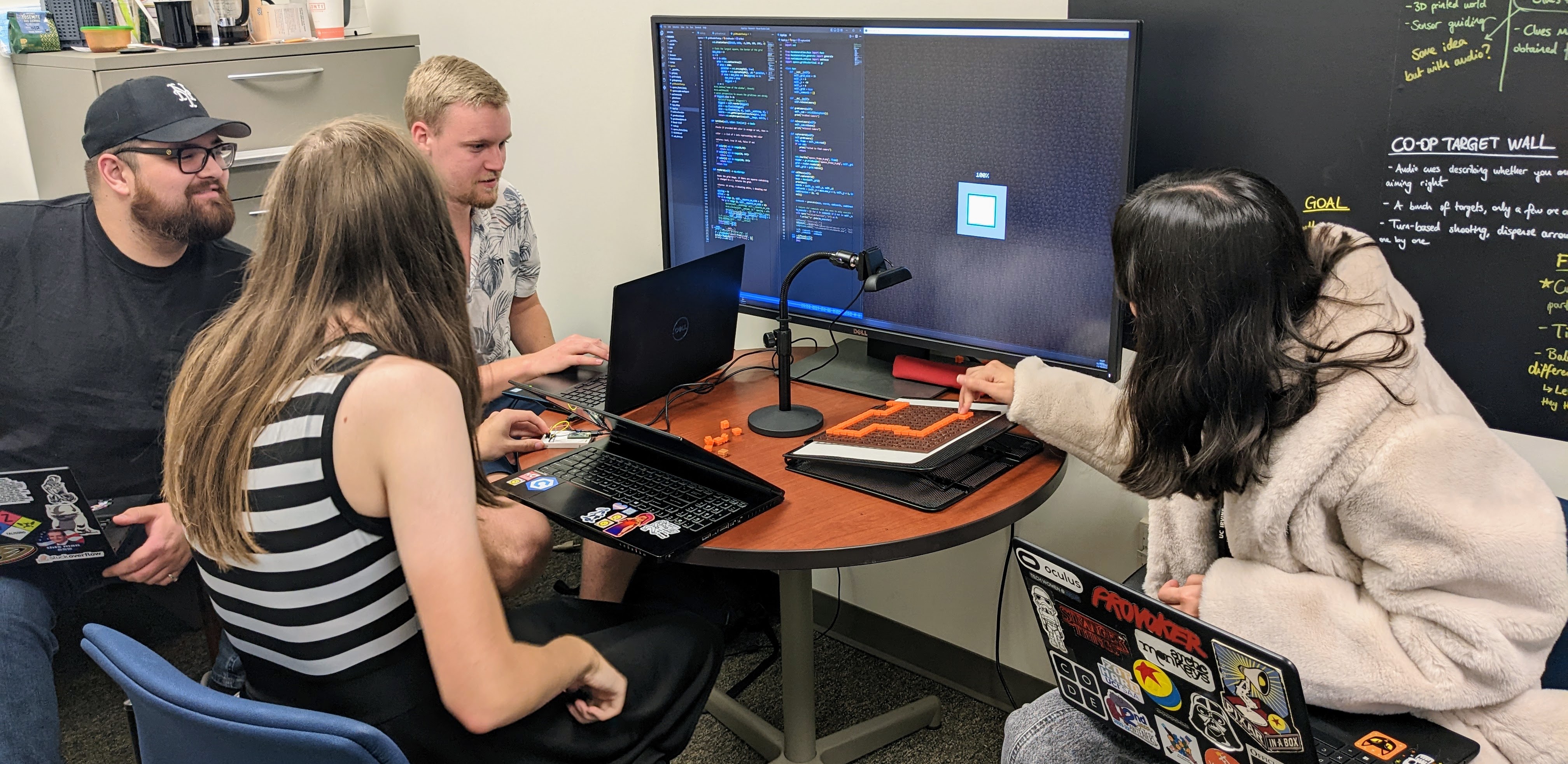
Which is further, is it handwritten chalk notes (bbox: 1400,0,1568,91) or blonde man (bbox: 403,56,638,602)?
blonde man (bbox: 403,56,638,602)

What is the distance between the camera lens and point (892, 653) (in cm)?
270

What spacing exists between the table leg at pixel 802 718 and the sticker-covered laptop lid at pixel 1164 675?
689mm

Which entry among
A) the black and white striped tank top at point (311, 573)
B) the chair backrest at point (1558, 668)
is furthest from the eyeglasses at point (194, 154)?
the chair backrest at point (1558, 668)

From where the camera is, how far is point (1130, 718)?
4.60 feet

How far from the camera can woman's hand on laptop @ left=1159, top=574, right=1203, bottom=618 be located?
4.83 ft

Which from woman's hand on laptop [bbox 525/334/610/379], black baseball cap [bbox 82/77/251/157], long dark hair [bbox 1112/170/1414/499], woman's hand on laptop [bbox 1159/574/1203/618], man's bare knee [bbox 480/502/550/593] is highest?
black baseball cap [bbox 82/77/251/157]

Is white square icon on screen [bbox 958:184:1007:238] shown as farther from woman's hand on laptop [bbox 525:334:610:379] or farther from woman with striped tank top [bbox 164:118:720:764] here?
woman with striped tank top [bbox 164:118:720:764]

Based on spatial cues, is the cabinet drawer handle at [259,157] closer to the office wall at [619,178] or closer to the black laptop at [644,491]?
the office wall at [619,178]

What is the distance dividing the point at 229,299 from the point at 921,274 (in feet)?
4.32

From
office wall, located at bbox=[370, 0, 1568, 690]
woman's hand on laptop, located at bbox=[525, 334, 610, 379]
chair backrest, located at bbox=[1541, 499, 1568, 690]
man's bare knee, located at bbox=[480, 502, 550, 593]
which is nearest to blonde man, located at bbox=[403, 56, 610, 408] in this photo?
woman's hand on laptop, located at bbox=[525, 334, 610, 379]

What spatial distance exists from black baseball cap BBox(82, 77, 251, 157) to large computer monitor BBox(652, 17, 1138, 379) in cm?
89

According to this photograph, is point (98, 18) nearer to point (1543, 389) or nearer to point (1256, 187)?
point (1256, 187)

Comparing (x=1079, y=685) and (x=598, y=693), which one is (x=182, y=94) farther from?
(x=1079, y=685)

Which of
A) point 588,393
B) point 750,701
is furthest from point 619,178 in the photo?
point 750,701
